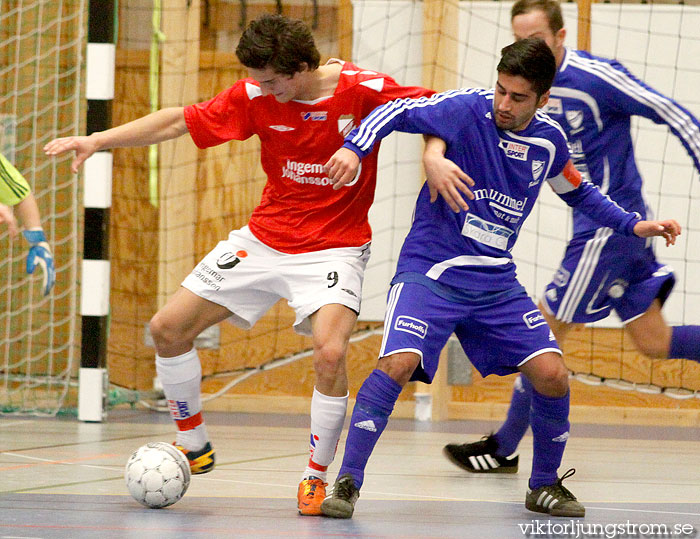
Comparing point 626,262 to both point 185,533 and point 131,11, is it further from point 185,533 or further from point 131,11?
point 131,11

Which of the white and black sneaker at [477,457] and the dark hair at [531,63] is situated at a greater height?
the dark hair at [531,63]

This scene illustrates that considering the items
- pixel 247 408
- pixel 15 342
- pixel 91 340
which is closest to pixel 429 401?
pixel 247 408

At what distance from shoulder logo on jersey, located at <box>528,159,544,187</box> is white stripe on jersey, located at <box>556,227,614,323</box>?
2.87 ft

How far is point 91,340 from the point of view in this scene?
5898mm

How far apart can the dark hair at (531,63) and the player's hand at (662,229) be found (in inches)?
24.6

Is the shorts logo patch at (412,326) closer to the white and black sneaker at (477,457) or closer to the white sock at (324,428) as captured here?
the white sock at (324,428)

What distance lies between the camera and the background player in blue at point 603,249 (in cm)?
416

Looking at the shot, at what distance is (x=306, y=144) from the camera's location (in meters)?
3.67

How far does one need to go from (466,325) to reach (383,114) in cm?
73

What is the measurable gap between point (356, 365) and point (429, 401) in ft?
1.73

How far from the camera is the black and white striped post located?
5820 millimetres

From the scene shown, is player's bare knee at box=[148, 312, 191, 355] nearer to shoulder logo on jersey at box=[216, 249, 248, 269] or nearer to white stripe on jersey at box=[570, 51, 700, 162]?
shoulder logo on jersey at box=[216, 249, 248, 269]

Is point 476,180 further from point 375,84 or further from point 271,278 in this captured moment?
point 271,278

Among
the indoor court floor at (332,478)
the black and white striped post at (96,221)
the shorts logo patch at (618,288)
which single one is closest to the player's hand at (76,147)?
the indoor court floor at (332,478)
